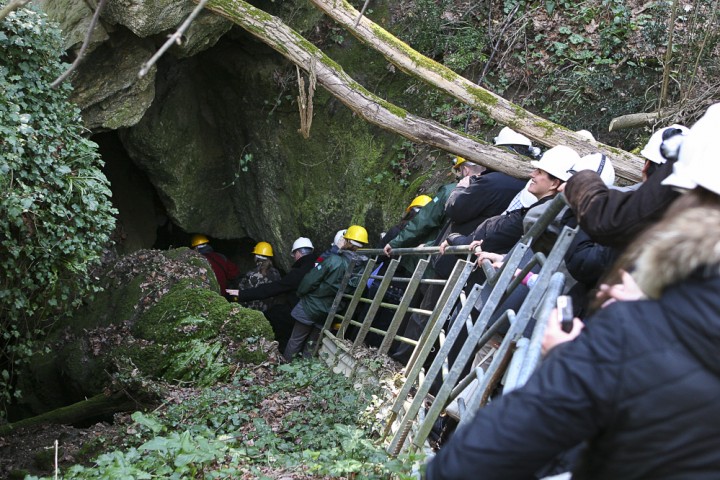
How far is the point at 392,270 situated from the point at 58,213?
113 inches

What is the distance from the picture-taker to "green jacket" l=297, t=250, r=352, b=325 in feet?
27.7

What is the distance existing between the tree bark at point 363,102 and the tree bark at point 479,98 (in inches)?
13.9

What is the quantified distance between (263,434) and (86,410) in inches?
99.2

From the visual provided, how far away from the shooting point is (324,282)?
851 cm

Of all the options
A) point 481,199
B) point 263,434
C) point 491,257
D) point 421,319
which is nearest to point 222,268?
point 421,319

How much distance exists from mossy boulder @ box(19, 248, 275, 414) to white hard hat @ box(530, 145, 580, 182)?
12.2 ft

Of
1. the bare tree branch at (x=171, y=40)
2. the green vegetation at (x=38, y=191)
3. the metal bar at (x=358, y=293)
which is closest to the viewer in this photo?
the bare tree branch at (x=171, y=40)

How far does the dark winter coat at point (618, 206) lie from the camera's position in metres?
2.76

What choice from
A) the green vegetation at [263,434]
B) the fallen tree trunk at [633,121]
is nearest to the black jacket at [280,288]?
the green vegetation at [263,434]

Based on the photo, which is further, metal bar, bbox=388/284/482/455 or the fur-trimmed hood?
metal bar, bbox=388/284/482/455

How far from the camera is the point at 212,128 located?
39.3ft

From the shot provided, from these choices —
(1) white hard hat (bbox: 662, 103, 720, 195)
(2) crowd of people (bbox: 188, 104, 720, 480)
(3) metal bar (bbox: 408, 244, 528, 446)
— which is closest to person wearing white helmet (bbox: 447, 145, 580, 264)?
(3) metal bar (bbox: 408, 244, 528, 446)

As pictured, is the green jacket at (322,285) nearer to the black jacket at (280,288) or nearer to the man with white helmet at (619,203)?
the black jacket at (280,288)

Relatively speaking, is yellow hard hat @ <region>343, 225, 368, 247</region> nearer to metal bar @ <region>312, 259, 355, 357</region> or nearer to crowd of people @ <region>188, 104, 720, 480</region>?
metal bar @ <region>312, 259, 355, 357</region>
